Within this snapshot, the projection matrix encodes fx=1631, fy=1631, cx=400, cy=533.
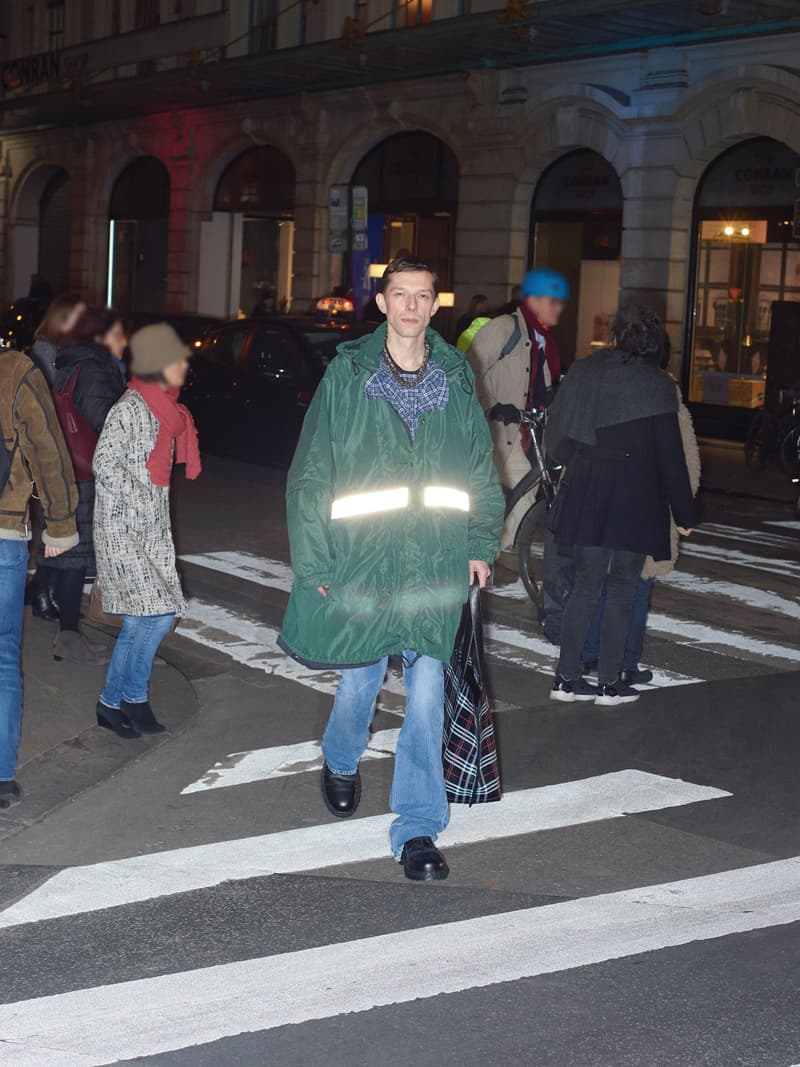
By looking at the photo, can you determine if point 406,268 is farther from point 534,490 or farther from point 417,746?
point 534,490

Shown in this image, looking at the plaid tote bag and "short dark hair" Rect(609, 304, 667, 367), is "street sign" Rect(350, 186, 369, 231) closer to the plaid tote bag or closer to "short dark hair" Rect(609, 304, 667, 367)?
"short dark hair" Rect(609, 304, 667, 367)

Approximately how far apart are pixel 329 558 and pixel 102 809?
57.8 inches

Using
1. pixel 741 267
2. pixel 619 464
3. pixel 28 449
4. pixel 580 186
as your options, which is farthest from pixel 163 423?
pixel 580 186

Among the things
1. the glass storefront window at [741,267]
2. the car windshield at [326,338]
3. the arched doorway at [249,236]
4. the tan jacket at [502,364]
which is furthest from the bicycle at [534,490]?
the arched doorway at [249,236]

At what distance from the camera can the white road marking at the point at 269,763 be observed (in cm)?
632

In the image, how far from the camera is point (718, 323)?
2270 cm

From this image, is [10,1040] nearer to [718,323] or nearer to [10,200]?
[718,323]

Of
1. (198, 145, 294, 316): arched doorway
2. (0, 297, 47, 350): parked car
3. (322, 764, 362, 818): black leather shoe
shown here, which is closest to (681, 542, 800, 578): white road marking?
(322, 764, 362, 818): black leather shoe

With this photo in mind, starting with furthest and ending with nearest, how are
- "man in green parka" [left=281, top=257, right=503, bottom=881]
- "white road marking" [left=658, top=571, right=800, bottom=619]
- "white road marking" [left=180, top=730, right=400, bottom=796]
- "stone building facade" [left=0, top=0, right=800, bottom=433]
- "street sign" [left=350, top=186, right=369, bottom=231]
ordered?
"street sign" [left=350, top=186, right=369, bottom=231] < "stone building facade" [left=0, top=0, right=800, bottom=433] < "white road marking" [left=658, top=571, right=800, bottom=619] < "white road marking" [left=180, top=730, right=400, bottom=796] < "man in green parka" [left=281, top=257, right=503, bottom=881]

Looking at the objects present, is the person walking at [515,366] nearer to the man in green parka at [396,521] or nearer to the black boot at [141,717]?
the black boot at [141,717]

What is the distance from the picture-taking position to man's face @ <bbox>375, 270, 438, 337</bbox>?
5145 mm

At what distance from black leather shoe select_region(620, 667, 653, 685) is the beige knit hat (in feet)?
9.38

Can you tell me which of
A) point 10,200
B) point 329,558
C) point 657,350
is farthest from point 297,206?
point 329,558

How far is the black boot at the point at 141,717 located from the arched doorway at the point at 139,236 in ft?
95.0
